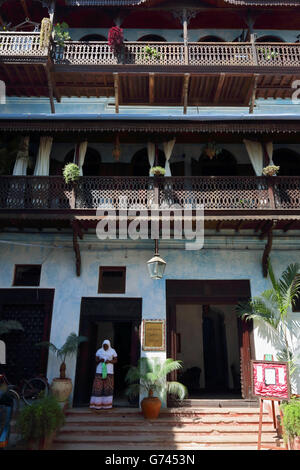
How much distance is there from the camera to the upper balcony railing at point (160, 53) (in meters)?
11.7

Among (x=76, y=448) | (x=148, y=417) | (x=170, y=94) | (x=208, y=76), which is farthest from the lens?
(x=170, y=94)

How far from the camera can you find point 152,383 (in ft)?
29.7

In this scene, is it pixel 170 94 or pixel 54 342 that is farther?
pixel 170 94

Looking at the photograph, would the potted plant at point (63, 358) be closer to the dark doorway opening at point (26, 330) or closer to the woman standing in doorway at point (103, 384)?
the dark doorway opening at point (26, 330)

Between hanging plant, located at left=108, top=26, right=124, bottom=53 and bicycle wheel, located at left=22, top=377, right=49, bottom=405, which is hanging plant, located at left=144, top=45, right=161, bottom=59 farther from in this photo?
bicycle wheel, located at left=22, top=377, right=49, bottom=405

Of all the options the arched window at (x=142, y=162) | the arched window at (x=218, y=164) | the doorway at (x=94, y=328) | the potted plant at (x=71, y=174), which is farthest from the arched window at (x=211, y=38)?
the doorway at (x=94, y=328)

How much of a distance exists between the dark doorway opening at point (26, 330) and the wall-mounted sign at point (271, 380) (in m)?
5.59

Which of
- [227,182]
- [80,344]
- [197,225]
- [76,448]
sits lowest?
[76,448]

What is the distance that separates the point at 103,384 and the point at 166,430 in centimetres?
203

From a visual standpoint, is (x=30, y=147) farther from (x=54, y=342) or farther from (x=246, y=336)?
(x=246, y=336)

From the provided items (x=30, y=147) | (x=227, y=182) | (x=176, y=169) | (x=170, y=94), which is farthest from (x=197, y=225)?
(x=30, y=147)

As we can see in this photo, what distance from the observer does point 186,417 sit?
8.85 metres

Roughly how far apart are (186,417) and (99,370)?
2442 mm

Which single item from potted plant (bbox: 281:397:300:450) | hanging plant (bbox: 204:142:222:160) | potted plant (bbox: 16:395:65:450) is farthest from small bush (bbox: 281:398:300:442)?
hanging plant (bbox: 204:142:222:160)
